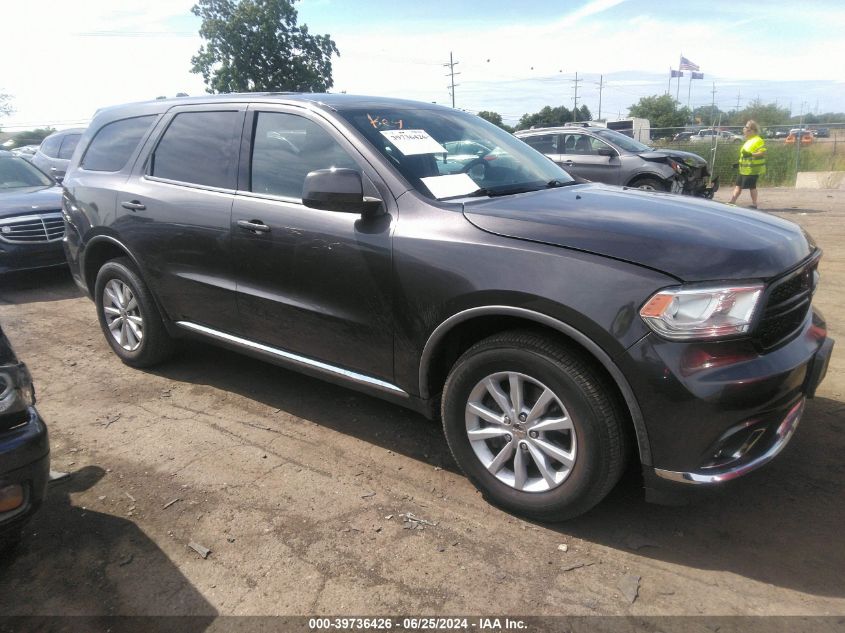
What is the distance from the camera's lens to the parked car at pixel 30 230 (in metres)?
7.07

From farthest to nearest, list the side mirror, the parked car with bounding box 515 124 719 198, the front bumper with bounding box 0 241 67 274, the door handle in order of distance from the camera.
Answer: the parked car with bounding box 515 124 719 198 < the front bumper with bounding box 0 241 67 274 < the door handle < the side mirror

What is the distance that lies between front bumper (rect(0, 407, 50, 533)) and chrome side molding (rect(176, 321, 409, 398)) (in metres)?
1.36

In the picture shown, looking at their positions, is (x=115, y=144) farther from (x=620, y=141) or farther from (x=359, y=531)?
(x=620, y=141)

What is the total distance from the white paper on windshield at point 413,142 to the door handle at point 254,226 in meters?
0.84

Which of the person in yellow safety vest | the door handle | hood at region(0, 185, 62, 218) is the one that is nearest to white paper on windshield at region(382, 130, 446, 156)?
the door handle

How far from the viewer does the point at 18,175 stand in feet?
27.2

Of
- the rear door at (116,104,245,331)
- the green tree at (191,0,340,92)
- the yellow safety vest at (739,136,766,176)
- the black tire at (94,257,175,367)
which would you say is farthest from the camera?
the green tree at (191,0,340,92)

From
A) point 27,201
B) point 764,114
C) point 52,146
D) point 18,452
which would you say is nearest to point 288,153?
point 18,452

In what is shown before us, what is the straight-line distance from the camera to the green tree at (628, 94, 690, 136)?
212 feet

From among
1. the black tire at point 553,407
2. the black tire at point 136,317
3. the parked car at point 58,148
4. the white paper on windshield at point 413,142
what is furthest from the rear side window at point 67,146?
the black tire at point 553,407

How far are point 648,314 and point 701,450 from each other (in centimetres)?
54

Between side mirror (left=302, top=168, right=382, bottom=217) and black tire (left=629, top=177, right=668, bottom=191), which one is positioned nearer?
side mirror (left=302, top=168, right=382, bottom=217)

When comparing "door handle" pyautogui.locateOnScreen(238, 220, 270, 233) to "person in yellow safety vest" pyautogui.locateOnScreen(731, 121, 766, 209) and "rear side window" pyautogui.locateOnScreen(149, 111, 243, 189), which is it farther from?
"person in yellow safety vest" pyautogui.locateOnScreen(731, 121, 766, 209)

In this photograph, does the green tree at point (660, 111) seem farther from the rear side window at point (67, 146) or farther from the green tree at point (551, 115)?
the rear side window at point (67, 146)
